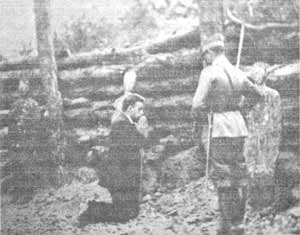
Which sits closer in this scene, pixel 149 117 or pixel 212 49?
pixel 212 49

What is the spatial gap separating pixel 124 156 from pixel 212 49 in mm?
748

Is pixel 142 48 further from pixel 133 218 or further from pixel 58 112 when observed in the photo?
pixel 133 218

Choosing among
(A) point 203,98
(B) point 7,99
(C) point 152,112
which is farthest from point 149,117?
(B) point 7,99

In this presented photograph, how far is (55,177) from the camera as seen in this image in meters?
2.42

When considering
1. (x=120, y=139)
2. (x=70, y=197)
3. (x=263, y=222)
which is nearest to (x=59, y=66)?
(x=120, y=139)

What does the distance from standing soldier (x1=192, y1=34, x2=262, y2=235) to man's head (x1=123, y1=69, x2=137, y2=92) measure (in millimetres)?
432

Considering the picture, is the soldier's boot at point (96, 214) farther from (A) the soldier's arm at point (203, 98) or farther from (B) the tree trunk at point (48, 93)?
(A) the soldier's arm at point (203, 98)

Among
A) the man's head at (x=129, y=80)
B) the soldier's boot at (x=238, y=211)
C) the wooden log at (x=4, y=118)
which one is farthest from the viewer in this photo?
the wooden log at (x=4, y=118)

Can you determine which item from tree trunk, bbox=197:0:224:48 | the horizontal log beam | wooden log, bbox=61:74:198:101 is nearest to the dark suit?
wooden log, bbox=61:74:198:101

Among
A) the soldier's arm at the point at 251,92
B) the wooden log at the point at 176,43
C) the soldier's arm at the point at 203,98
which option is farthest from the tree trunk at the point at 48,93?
the soldier's arm at the point at 251,92

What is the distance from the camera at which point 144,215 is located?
2.22 meters

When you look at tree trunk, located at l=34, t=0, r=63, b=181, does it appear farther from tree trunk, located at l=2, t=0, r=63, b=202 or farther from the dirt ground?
the dirt ground

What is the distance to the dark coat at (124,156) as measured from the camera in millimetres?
2309

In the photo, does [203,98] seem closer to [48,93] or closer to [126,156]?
[126,156]
